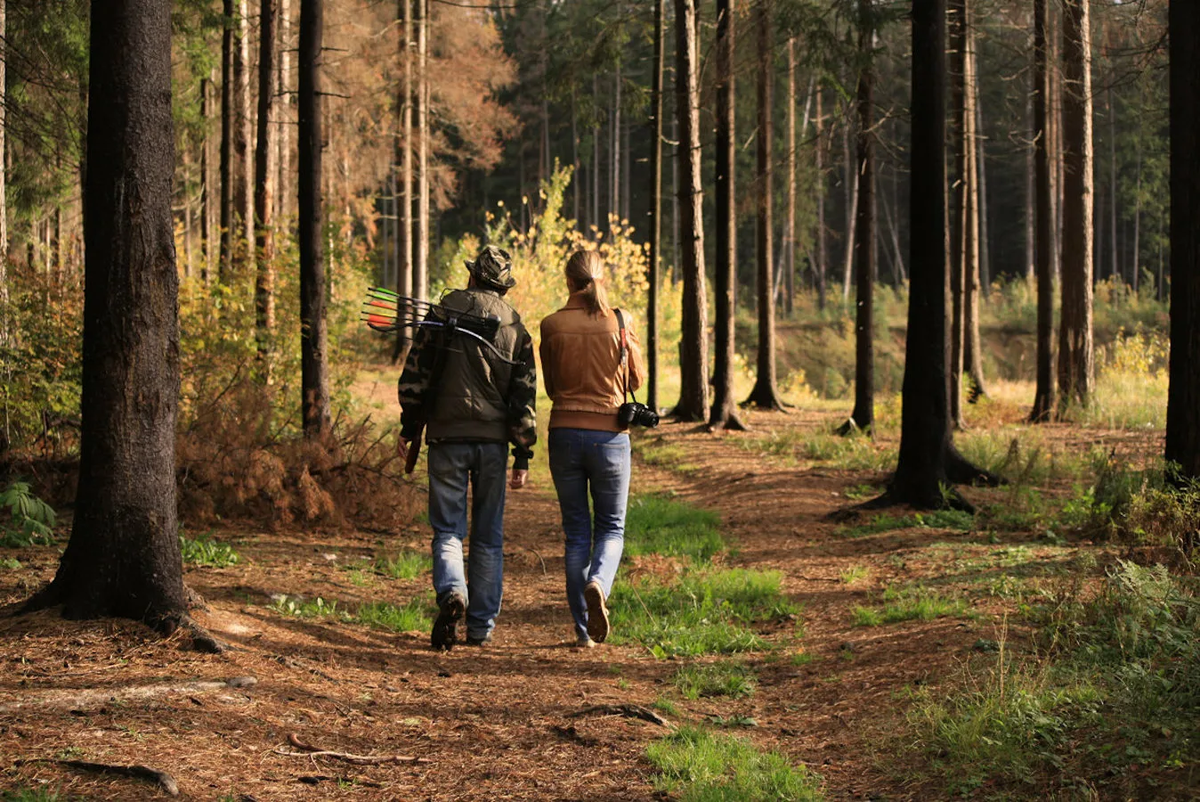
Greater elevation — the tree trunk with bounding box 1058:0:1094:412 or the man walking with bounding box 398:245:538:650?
the tree trunk with bounding box 1058:0:1094:412

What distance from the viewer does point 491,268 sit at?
22.0 ft

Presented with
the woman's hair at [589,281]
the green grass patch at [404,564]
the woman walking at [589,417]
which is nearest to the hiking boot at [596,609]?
the woman walking at [589,417]

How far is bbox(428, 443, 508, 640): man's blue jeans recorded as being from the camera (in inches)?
255

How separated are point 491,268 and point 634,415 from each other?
1287mm

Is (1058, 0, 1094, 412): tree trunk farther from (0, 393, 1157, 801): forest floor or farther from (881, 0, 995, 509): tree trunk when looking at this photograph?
(0, 393, 1157, 801): forest floor

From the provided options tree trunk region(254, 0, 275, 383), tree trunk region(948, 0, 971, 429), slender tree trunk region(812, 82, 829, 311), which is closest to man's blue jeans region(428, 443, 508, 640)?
tree trunk region(254, 0, 275, 383)

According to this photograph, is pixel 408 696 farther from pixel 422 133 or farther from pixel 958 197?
pixel 422 133

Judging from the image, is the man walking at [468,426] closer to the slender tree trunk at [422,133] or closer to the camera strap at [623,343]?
the camera strap at [623,343]

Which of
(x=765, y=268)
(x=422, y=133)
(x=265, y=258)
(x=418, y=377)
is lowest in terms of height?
(x=418, y=377)

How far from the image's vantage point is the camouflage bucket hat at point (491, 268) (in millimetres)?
6668

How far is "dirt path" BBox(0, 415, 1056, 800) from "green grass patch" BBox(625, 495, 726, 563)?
105 cm

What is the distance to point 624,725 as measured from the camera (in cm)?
509

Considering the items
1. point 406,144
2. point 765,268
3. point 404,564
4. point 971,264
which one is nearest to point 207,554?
point 404,564

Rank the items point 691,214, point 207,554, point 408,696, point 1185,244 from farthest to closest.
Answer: point 691,214
point 207,554
point 1185,244
point 408,696
